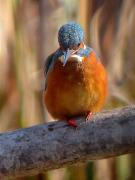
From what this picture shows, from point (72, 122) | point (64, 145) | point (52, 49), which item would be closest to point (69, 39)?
point (72, 122)

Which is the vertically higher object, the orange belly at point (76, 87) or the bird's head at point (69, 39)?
the bird's head at point (69, 39)

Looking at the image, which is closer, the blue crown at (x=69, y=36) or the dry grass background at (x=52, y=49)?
the blue crown at (x=69, y=36)

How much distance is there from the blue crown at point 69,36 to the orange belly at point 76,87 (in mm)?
62

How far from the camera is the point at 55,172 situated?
102 inches

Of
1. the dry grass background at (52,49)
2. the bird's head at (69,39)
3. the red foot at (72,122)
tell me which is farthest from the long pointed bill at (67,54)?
the dry grass background at (52,49)

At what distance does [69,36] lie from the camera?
1.79 meters

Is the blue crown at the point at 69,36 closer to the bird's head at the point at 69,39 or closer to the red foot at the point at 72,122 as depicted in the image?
the bird's head at the point at 69,39

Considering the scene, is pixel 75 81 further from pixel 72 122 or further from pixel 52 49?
pixel 52 49

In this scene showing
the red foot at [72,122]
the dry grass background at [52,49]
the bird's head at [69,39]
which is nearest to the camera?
the red foot at [72,122]

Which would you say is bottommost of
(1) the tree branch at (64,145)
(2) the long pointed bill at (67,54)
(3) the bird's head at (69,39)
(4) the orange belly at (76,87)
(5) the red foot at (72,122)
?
(1) the tree branch at (64,145)

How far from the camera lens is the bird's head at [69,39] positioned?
70.3 inches

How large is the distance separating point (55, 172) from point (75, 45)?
0.94 metres

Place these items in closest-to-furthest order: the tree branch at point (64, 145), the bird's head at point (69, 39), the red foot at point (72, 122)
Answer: the tree branch at point (64, 145), the red foot at point (72, 122), the bird's head at point (69, 39)

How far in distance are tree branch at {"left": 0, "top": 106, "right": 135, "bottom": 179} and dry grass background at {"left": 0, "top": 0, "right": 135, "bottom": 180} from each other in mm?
897
